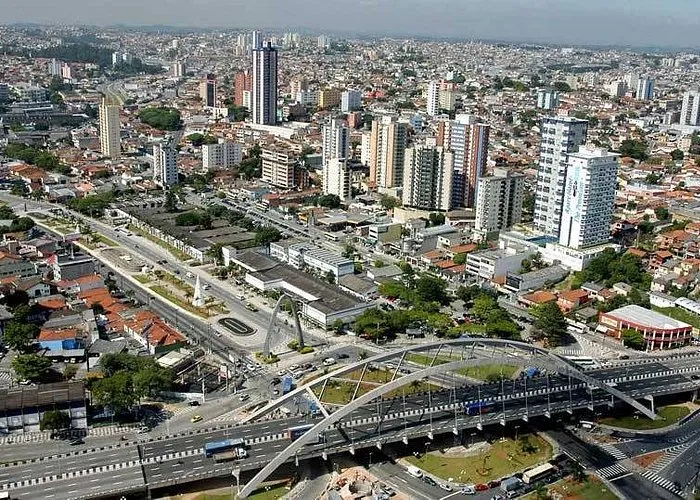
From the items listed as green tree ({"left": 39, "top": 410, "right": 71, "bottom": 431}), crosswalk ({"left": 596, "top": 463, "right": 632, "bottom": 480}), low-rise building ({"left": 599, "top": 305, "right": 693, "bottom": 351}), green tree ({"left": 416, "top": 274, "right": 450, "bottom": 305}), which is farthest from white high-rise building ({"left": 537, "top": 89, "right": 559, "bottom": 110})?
green tree ({"left": 39, "top": 410, "right": 71, "bottom": 431})

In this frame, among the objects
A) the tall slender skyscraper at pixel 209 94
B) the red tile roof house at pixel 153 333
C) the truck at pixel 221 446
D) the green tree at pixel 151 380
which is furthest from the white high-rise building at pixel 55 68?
the truck at pixel 221 446

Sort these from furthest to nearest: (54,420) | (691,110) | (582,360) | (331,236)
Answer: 1. (691,110)
2. (331,236)
3. (582,360)
4. (54,420)

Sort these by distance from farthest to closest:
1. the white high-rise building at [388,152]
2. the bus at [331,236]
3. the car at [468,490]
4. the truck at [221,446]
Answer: the white high-rise building at [388,152]
the bus at [331,236]
the truck at [221,446]
the car at [468,490]

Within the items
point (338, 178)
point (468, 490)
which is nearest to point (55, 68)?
point (338, 178)

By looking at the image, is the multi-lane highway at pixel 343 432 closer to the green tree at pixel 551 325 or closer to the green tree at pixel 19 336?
the green tree at pixel 551 325

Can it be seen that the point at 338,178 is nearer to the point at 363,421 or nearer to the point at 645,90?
the point at 363,421

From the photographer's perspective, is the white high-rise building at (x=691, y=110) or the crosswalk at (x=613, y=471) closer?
the crosswalk at (x=613, y=471)
